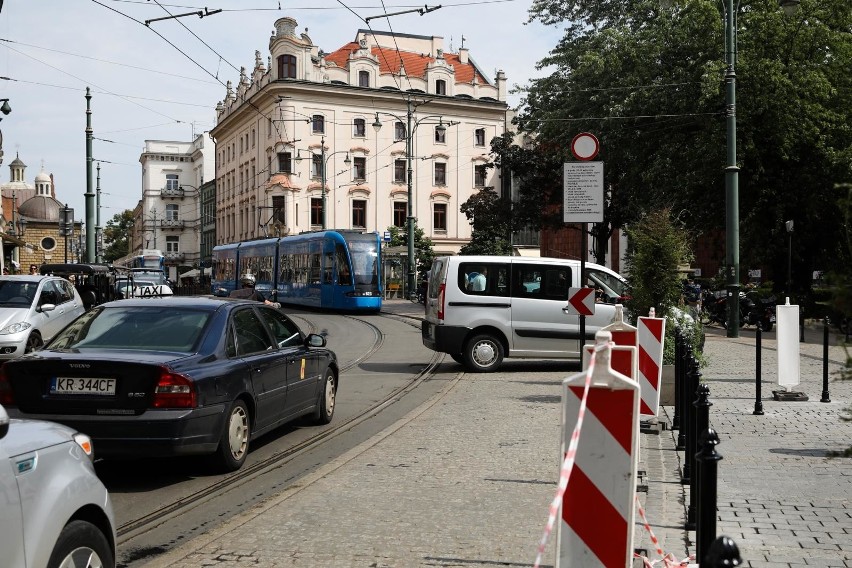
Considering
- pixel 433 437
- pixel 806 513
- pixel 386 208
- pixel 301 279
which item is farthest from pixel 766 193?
pixel 386 208

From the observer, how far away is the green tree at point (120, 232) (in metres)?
138

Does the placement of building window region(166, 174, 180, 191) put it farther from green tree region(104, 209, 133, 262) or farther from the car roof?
the car roof

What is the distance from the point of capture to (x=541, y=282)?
16.4 meters

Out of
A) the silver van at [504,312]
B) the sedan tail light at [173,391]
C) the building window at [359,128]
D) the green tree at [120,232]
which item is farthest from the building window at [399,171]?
the green tree at [120,232]

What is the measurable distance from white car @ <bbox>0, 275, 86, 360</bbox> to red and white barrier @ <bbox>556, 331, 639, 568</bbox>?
42.7 ft

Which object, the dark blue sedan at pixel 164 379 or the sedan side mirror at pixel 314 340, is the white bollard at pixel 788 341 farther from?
the dark blue sedan at pixel 164 379

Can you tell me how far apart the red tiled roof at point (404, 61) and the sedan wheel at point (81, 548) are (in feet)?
217

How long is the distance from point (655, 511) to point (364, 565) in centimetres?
222

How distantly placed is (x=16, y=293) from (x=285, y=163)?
5138 cm

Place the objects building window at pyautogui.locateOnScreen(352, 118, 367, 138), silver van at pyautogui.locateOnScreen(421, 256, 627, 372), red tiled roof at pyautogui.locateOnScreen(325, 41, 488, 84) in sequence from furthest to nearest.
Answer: red tiled roof at pyautogui.locateOnScreen(325, 41, 488, 84) < building window at pyautogui.locateOnScreen(352, 118, 367, 138) < silver van at pyautogui.locateOnScreen(421, 256, 627, 372)

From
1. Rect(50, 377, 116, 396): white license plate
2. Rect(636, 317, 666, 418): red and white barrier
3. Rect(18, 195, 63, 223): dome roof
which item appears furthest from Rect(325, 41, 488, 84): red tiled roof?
Rect(50, 377, 116, 396): white license plate

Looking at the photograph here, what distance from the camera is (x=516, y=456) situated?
8.53m

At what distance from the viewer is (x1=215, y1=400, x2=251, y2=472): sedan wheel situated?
761 centimetres

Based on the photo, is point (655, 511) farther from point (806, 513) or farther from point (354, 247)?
point (354, 247)
